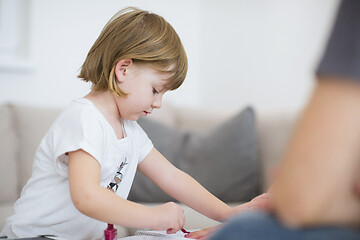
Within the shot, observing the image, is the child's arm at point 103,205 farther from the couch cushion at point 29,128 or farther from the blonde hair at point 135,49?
the couch cushion at point 29,128

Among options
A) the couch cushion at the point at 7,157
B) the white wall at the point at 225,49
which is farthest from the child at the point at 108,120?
the white wall at the point at 225,49

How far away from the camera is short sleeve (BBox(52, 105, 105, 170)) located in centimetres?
92

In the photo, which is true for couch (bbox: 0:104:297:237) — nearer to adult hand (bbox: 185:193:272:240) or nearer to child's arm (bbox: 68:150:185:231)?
adult hand (bbox: 185:193:272:240)

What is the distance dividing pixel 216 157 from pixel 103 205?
3.96ft

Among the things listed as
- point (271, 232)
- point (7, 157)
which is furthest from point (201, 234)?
point (7, 157)

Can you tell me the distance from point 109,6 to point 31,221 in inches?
71.6

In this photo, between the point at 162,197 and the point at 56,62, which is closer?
the point at 162,197

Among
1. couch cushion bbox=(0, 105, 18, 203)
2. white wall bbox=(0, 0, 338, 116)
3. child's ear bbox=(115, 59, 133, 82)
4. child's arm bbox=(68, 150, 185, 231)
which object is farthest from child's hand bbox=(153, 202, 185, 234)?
white wall bbox=(0, 0, 338, 116)

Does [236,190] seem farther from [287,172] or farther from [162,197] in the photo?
[287,172]

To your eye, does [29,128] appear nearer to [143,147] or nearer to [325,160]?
[143,147]

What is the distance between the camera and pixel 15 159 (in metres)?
1.87

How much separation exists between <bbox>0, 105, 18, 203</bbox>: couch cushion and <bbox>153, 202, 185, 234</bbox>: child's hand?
1061 millimetres

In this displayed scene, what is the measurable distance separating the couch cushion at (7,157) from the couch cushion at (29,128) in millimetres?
27

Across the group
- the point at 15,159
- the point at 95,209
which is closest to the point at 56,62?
the point at 15,159
